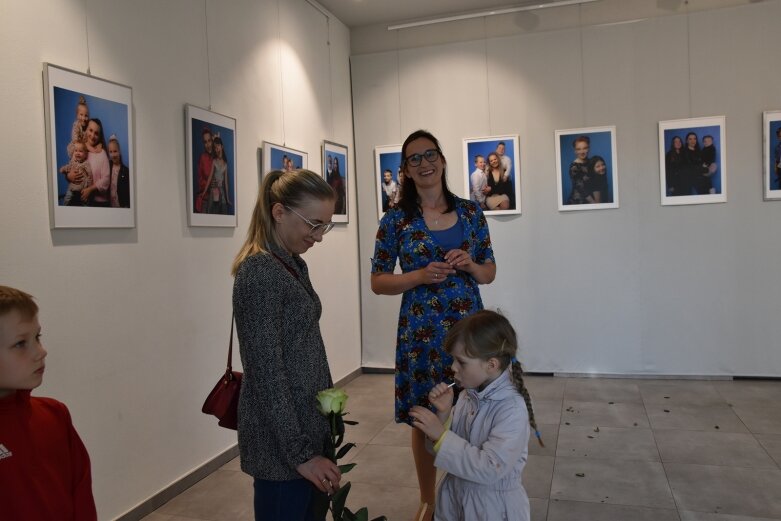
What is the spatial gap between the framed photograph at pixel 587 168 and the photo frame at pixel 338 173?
2.33m

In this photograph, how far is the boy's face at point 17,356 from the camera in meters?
1.57

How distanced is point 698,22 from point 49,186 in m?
6.13

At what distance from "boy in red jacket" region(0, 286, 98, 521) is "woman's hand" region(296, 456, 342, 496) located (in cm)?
61

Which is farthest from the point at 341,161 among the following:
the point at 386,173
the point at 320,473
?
the point at 320,473

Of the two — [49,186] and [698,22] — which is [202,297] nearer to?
[49,186]

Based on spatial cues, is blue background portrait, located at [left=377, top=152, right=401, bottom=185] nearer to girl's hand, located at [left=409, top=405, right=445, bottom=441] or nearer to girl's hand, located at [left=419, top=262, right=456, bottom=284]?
girl's hand, located at [left=419, top=262, right=456, bottom=284]

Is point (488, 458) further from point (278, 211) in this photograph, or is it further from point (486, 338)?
point (278, 211)

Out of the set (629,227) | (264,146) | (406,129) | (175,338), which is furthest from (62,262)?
(629,227)

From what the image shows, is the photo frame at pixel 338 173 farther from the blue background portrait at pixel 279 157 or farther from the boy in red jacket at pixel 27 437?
the boy in red jacket at pixel 27 437

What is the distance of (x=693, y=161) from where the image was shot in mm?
6422

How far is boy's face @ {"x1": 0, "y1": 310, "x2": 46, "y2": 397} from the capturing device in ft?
5.15

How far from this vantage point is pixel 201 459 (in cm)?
438

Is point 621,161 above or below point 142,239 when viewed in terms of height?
above

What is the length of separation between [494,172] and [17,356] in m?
5.88
